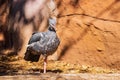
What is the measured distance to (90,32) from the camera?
695 centimetres

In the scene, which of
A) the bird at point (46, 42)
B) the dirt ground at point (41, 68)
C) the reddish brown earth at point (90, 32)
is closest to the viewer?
the bird at point (46, 42)

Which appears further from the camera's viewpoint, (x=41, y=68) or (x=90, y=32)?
(x=90, y=32)

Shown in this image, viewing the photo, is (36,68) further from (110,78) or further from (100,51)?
(110,78)

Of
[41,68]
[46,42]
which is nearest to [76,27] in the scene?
[41,68]

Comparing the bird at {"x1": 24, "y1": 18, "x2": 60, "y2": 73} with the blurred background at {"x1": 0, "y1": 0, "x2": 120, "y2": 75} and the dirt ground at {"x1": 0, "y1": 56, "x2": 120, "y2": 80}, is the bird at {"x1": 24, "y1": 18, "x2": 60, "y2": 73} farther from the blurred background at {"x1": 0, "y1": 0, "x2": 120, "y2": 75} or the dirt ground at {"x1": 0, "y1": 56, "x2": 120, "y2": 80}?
the blurred background at {"x1": 0, "y1": 0, "x2": 120, "y2": 75}

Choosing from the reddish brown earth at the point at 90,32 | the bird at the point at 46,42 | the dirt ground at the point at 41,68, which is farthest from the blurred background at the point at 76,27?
the bird at the point at 46,42

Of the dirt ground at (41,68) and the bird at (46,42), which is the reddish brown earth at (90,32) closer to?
the dirt ground at (41,68)

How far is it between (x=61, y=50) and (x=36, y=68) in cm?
91

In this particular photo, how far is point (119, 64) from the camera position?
6582 millimetres

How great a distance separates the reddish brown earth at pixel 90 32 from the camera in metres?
6.65

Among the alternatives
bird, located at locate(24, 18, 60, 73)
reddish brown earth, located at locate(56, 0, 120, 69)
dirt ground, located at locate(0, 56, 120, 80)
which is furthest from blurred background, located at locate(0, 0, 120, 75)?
bird, located at locate(24, 18, 60, 73)

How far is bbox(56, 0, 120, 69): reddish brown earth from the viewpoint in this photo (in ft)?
21.8

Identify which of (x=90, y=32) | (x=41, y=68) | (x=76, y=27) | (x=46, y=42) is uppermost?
(x=76, y=27)

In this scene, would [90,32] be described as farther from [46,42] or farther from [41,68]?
[46,42]
